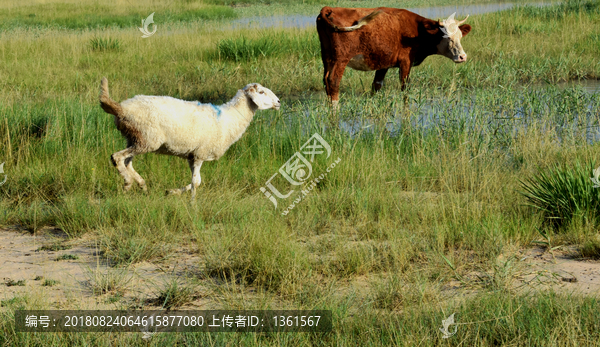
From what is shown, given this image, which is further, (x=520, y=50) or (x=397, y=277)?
(x=520, y=50)

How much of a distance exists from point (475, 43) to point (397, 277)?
35.5ft

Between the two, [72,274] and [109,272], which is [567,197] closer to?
[109,272]

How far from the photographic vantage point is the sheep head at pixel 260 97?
5.70 m

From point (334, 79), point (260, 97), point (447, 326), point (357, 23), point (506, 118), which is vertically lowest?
point (447, 326)

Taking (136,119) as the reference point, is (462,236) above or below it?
below

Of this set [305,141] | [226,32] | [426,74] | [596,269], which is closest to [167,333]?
[596,269]

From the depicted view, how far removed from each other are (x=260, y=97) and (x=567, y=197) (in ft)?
8.76

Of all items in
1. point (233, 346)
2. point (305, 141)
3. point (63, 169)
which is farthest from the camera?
point (305, 141)

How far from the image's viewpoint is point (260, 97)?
18.7 ft

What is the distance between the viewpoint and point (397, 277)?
3777mm

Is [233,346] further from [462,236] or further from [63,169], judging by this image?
[63,169]

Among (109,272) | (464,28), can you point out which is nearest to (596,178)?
(109,272)

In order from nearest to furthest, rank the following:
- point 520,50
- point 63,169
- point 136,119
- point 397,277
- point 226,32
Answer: point 397,277 → point 136,119 → point 63,169 → point 520,50 → point 226,32

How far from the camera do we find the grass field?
134 inches
